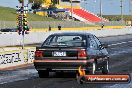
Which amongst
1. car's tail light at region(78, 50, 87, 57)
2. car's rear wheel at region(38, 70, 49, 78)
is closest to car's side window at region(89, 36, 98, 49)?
car's tail light at region(78, 50, 87, 57)

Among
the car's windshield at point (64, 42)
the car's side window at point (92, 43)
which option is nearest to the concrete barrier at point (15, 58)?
the car's windshield at point (64, 42)

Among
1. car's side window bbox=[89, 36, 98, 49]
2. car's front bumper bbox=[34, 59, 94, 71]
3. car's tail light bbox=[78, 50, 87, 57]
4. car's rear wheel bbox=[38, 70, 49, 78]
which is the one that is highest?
car's side window bbox=[89, 36, 98, 49]

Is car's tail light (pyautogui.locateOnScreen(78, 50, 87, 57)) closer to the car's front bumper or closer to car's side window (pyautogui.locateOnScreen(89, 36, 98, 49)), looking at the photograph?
the car's front bumper

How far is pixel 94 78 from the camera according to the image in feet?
27.0

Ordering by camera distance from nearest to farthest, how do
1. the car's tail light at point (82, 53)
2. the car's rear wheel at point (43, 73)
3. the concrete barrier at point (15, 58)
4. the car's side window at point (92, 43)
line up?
the car's tail light at point (82, 53)
the car's side window at point (92, 43)
the car's rear wheel at point (43, 73)
the concrete barrier at point (15, 58)

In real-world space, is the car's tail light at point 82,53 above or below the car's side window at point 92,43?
below

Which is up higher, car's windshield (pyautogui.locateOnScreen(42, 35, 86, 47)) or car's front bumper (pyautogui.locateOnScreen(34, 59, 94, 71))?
car's windshield (pyautogui.locateOnScreen(42, 35, 86, 47))

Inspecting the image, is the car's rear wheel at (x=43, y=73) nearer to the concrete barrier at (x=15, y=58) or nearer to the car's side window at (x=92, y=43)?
the car's side window at (x=92, y=43)

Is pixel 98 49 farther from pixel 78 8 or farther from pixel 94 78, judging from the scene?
pixel 78 8

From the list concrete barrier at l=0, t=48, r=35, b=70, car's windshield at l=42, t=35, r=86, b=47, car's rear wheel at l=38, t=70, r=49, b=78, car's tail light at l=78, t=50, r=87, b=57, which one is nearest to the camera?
car's tail light at l=78, t=50, r=87, b=57

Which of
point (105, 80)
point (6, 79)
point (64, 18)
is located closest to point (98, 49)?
Result: point (6, 79)

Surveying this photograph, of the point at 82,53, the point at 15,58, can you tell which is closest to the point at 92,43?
the point at 82,53

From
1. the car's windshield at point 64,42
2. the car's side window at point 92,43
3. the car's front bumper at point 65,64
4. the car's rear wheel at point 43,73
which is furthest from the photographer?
the car's rear wheel at point 43,73

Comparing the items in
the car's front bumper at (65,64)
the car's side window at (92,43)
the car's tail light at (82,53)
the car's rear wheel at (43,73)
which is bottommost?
the car's rear wheel at (43,73)
